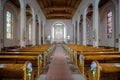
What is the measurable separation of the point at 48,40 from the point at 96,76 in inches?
1087

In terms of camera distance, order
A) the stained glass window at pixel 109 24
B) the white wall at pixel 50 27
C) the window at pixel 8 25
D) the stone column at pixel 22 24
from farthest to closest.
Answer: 1. the white wall at pixel 50 27
2. the stained glass window at pixel 109 24
3. the window at pixel 8 25
4. the stone column at pixel 22 24

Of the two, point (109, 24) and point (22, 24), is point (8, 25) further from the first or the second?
point (109, 24)

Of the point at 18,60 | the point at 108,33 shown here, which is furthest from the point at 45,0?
the point at 18,60

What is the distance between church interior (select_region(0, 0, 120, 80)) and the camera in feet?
10.8

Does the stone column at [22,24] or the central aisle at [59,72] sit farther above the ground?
the stone column at [22,24]

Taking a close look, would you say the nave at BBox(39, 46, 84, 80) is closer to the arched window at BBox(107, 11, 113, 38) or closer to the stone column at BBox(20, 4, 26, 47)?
Result: the stone column at BBox(20, 4, 26, 47)

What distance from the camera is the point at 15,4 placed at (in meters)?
17.3

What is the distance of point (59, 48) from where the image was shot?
22.3 meters

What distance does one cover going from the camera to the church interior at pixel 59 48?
3283 mm

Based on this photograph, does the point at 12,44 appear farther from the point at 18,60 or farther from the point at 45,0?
the point at 18,60

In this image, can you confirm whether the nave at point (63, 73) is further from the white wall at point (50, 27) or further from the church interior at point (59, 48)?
the white wall at point (50, 27)

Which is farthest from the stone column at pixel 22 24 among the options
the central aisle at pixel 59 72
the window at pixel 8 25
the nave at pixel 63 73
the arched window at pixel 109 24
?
the arched window at pixel 109 24

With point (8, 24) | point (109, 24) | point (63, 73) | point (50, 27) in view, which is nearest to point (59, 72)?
point (63, 73)

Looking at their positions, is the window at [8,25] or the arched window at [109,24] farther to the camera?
the arched window at [109,24]
